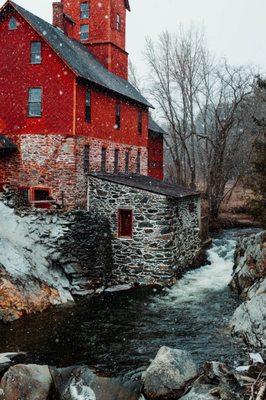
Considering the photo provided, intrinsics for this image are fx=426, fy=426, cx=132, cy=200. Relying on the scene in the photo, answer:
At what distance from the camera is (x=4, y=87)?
2023 centimetres

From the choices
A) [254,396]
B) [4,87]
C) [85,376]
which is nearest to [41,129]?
[4,87]

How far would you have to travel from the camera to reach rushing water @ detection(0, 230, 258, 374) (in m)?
10.9

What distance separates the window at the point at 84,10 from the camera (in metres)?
27.5

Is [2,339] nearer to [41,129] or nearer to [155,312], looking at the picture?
[155,312]

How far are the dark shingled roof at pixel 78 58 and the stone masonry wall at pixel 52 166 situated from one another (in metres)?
3.22

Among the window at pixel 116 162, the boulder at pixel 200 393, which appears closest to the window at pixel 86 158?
the window at pixel 116 162

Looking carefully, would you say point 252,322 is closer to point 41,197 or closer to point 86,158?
point 86,158

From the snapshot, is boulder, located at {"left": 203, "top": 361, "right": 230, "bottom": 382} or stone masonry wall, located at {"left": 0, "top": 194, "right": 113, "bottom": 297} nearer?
boulder, located at {"left": 203, "top": 361, "right": 230, "bottom": 382}

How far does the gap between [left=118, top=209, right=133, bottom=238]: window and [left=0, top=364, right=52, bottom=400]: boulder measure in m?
10.0

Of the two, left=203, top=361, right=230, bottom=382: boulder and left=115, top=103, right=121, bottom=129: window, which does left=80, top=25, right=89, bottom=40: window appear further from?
left=203, top=361, right=230, bottom=382: boulder

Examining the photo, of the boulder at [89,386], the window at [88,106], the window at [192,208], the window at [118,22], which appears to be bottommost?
the boulder at [89,386]

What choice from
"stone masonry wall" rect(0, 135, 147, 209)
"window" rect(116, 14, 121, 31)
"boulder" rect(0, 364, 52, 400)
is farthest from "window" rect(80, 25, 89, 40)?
"boulder" rect(0, 364, 52, 400)

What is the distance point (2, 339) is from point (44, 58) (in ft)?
42.2

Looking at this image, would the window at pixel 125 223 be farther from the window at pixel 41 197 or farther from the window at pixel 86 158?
the window at pixel 41 197
